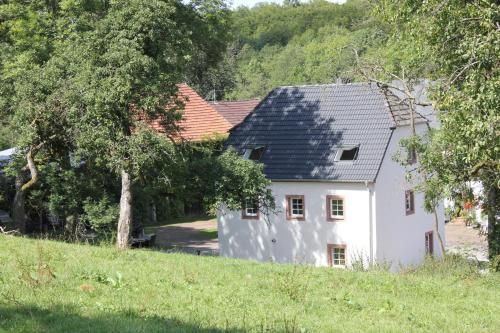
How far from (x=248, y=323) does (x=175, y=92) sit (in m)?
13.1

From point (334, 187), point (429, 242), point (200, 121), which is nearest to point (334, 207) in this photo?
point (334, 187)

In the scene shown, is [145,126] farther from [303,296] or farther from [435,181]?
[303,296]

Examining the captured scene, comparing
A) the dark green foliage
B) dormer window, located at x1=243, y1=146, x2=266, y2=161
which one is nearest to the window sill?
dormer window, located at x1=243, y1=146, x2=266, y2=161

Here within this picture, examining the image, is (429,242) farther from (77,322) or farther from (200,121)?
(77,322)

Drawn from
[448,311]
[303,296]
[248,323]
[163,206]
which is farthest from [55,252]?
[163,206]

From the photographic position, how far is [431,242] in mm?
30859

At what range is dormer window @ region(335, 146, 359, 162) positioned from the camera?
2786cm

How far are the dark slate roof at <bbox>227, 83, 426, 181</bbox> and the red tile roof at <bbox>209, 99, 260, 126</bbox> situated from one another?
16.1m

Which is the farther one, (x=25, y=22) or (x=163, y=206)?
(x=163, y=206)

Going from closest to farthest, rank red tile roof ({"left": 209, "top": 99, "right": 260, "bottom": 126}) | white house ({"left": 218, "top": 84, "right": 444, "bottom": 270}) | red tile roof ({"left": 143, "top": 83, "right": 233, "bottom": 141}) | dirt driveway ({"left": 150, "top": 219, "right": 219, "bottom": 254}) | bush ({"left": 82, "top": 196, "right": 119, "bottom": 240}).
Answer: bush ({"left": 82, "top": 196, "right": 119, "bottom": 240}) < white house ({"left": 218, "top": 84, "right": 444, "bottom": 270}) < dirt driveway ({"left": 150, "top": 219, "right": 219, "bottom": 254}) < red tile roof ({"left": 143, "top": 83, "right": 233, "bottom": 141}) < red tile roof ({"left": 209, "top": 99, "right": 260, "bottom": 126})

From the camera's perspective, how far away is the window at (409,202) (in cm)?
2895

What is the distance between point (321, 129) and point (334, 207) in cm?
368

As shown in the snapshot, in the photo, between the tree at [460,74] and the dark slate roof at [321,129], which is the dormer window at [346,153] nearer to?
the dark slate roof at [321,129]

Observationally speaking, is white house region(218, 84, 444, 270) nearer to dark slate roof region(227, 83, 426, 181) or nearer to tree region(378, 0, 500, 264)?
dark slate roof region(227, 83, 426, 181)
